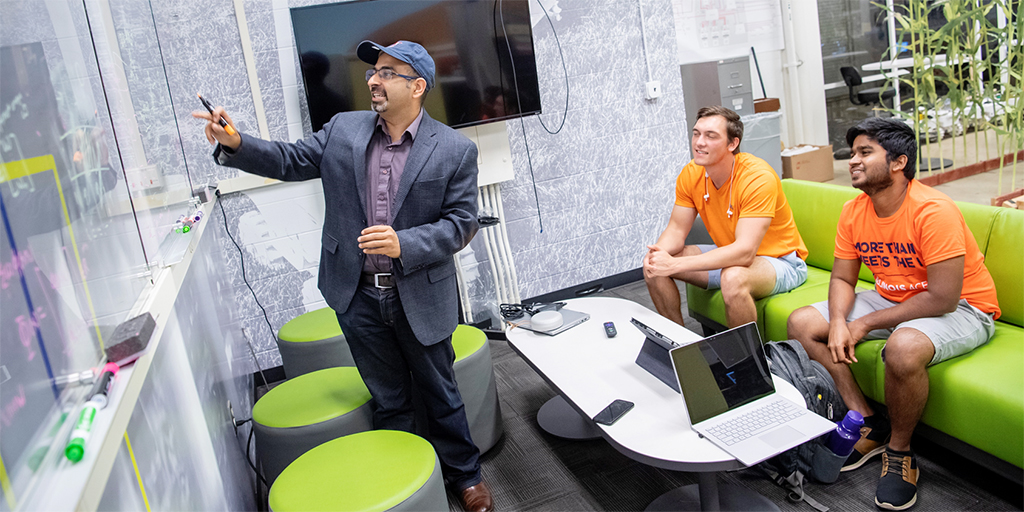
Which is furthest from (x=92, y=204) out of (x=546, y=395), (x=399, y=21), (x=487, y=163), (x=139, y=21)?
(x=487, y=163)

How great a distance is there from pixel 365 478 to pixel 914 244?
1.69m

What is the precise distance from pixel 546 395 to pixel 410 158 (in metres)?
1.36

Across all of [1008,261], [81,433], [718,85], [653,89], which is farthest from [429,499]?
[718,85]

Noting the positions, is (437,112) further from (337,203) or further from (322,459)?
(322,459)

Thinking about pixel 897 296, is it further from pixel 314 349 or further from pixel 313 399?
pixel 314 349

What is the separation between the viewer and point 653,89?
12.8 ft

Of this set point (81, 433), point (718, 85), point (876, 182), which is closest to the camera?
point (81, 433)

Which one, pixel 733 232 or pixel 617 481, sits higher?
pixel 733 232

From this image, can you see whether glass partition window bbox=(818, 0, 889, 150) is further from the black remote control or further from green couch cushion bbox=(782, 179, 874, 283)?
the black remote control

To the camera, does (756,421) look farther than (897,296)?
No

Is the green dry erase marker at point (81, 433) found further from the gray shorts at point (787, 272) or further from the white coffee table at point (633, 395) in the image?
the gray shorts at point (787, 272)

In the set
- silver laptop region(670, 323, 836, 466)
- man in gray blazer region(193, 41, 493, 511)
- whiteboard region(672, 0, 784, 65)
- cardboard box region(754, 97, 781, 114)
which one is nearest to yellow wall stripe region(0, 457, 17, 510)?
man in gray blazer region(193, 41, 493, 511)

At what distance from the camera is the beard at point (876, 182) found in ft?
6.89

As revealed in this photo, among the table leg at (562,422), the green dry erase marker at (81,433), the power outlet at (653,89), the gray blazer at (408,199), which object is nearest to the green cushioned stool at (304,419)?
the gray blazer at (408,199)
